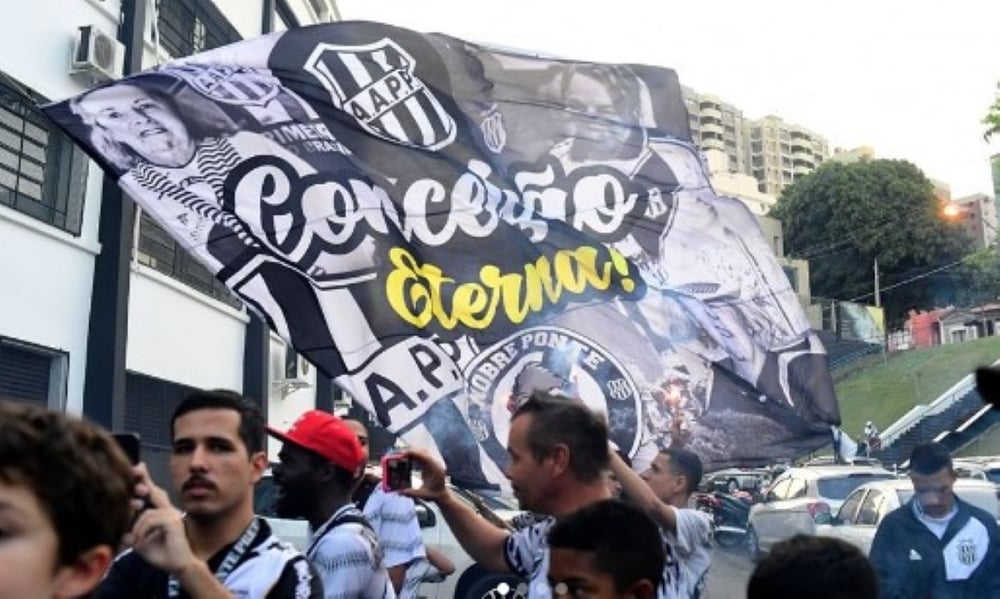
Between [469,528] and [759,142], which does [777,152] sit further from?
[469,528]

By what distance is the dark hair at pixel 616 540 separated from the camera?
2.68m

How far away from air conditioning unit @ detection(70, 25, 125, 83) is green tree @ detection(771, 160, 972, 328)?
4441cm

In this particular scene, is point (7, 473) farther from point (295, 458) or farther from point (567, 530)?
point (295, 458)

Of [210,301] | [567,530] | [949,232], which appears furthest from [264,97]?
[949,232]

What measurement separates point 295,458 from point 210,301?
11028 millimetres

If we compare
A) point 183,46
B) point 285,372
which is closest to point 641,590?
point 183,46

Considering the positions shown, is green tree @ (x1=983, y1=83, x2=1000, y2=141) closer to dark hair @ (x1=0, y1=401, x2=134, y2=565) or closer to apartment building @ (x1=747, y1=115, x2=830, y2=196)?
dark hair @ (x1=0, y1=401, x2=134, y2=565)

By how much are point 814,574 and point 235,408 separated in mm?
1566

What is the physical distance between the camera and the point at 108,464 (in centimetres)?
171

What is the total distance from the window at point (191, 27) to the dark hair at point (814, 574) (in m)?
12.1

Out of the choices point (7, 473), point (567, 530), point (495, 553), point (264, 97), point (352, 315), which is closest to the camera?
point (7, 473)

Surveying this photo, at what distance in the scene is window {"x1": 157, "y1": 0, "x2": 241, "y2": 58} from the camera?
43.8 ft

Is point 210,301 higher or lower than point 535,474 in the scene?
higher

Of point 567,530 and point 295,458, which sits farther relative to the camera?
point 295,458
